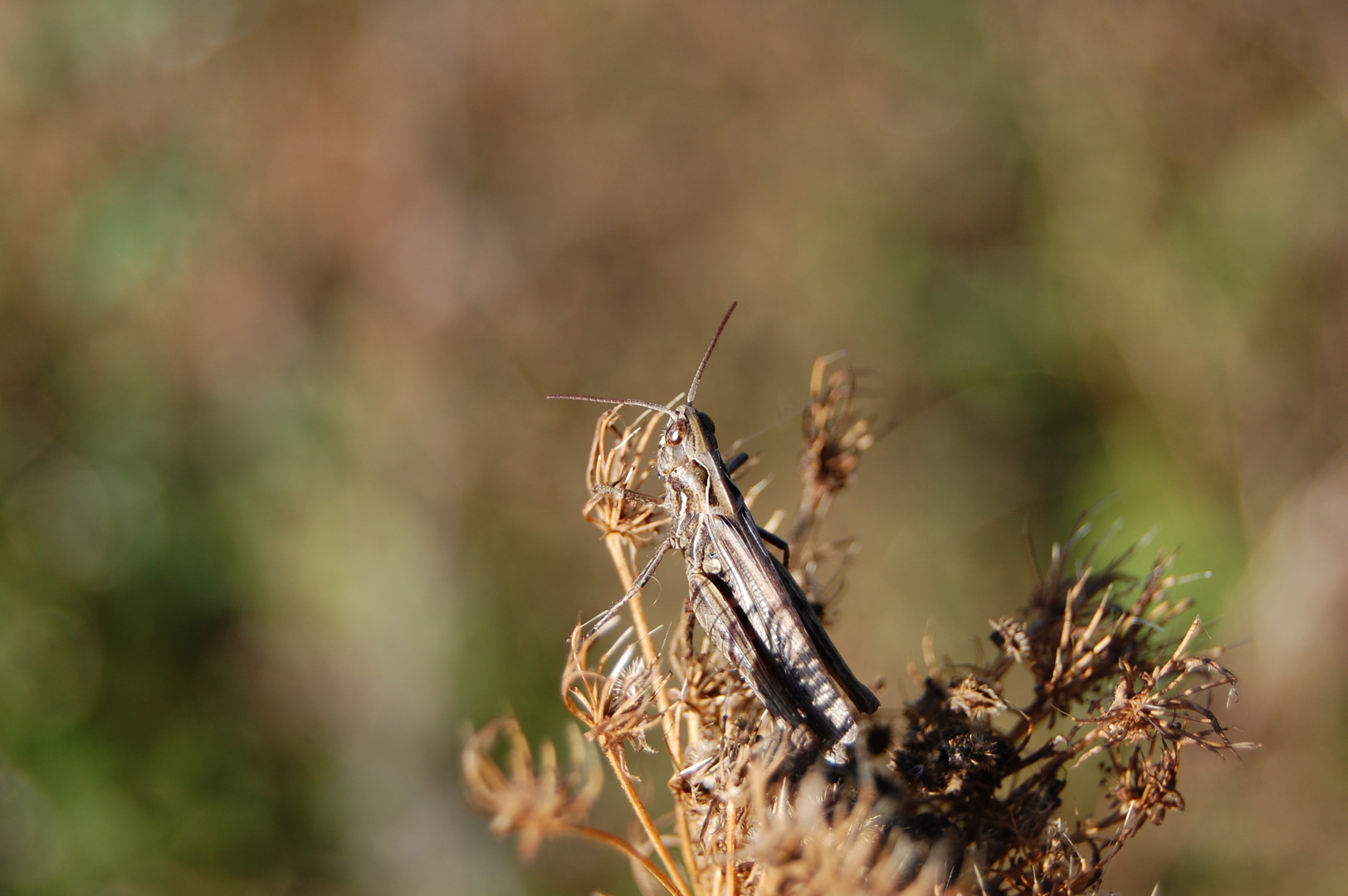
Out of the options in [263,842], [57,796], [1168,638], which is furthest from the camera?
[263,842]

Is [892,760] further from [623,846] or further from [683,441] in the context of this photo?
[683,441]

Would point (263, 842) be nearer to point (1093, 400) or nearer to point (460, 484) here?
point (460, 484)

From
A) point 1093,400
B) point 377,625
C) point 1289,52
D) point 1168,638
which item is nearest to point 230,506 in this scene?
point 377,625

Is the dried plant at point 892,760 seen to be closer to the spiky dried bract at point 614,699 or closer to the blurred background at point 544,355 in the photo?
the spiky dried bract at point 614,699

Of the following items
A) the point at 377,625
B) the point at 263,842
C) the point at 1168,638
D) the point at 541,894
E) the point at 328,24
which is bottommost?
the point at 1168,638

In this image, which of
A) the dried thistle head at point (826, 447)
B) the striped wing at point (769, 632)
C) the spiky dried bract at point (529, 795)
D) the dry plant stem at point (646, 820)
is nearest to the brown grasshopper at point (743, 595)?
the striped wing at point (769, 632)

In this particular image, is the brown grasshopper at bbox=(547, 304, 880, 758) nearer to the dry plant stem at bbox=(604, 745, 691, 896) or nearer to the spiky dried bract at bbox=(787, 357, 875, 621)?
the spiky dried bract at bbox=(787, 357, 875, 621)

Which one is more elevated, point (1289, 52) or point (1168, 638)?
point (1289, 52)
